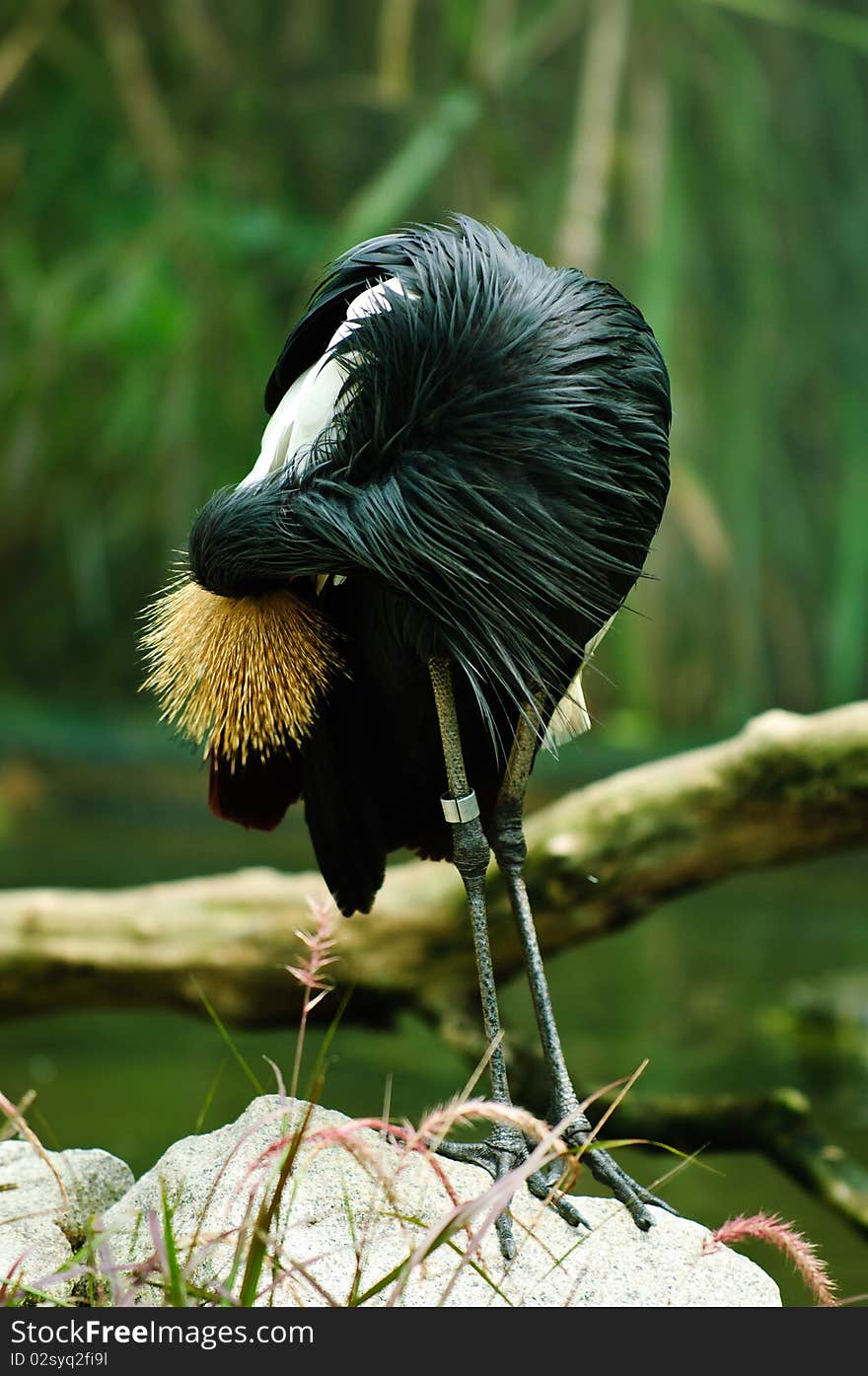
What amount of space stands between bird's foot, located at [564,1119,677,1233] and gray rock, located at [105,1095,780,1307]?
1 centimetres

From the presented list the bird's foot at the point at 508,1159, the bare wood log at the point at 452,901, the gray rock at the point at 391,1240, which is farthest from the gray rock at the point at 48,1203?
the bare wood log at the point at 452,901

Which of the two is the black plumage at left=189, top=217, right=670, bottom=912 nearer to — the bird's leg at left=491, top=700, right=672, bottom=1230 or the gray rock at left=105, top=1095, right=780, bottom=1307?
the bird's leg at left=491, top=700, right=672, bottom=1230

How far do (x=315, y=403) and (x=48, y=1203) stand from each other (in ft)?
2.83

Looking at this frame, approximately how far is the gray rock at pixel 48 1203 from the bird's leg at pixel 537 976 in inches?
19.0

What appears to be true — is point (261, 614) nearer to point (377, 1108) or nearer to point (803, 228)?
point (377, 1108)

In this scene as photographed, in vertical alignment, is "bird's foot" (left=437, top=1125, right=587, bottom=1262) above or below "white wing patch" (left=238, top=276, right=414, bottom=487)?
below

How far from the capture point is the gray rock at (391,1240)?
1.17 metres

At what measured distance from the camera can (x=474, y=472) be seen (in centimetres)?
129

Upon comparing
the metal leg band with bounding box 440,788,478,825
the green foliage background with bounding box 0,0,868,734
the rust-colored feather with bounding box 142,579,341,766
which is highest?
the green foliage background with bounding box 0,0,868,734

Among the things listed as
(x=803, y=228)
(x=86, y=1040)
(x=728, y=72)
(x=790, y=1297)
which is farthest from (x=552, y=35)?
(x=790, y=1297)

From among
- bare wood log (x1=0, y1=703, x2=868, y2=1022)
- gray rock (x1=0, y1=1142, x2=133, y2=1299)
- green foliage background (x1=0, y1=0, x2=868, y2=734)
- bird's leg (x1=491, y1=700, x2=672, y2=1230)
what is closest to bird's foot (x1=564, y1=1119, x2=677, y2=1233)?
bird's leg (x1=491, y1=700, x2=672, y2=1230)

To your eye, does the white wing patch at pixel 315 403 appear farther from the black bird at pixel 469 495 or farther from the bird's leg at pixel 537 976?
the bird's leg at pixel 537 976

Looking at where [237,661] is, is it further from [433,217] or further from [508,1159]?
[433,217]

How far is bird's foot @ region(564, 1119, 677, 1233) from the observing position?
130cm
